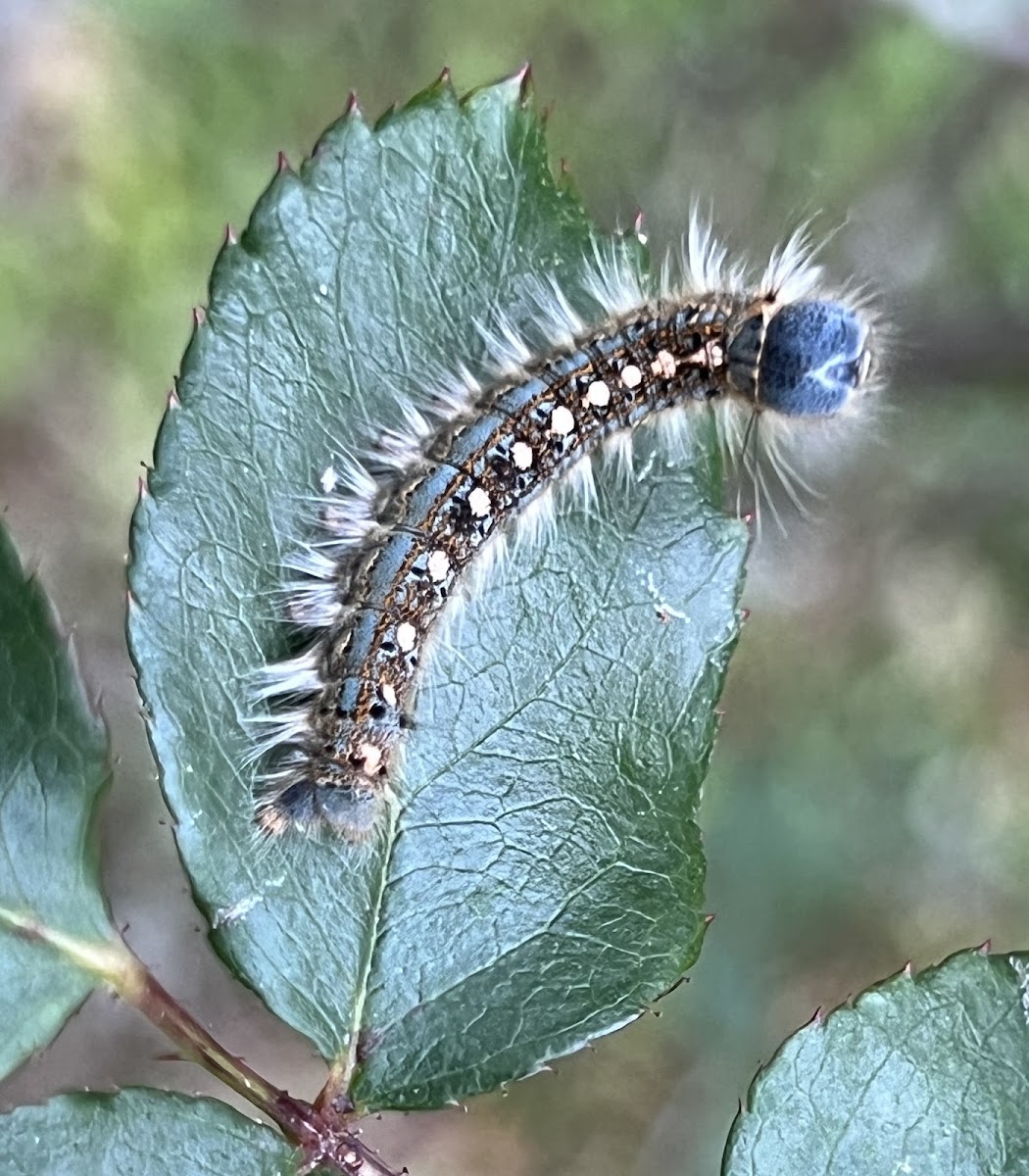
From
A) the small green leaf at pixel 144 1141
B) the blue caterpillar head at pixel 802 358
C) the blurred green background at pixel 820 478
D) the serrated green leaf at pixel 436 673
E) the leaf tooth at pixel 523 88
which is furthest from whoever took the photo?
the blurred green background at pixel 820 478

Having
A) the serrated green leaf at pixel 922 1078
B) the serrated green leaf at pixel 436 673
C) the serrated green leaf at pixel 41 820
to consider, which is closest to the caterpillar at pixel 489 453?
the serrated green leaf at pixel 436 673

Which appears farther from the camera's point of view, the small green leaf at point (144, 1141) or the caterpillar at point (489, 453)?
the caterpillar at point (489, 453)

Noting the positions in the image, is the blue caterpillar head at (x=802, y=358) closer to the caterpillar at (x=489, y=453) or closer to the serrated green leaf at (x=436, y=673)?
the caterpillar at (x=489, y=453)

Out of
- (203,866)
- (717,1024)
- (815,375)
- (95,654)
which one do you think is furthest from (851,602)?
(203,866)

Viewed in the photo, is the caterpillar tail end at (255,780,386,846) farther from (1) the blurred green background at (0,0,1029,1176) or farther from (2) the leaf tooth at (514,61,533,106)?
(1) the blurred green background at (0,0,1029,1176)

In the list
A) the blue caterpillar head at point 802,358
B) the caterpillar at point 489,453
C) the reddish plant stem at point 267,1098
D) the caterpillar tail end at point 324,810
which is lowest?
the reddish plant stem at point 267,1098
